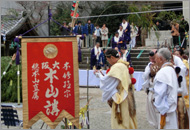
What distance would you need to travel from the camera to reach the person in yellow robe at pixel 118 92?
18.8 ft

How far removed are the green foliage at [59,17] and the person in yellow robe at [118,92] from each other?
18.5 m

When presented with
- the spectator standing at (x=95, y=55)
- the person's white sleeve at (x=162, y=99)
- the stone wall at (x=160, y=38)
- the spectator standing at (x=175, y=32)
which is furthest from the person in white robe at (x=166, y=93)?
the stone wall at (x=160, y=38)

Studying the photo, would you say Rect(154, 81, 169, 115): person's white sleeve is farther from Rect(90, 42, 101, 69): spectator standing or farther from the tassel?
Rect(90, 42, 101, 69): spectator standing

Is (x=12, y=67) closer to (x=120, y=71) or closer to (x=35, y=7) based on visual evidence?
(x=120, y=71)

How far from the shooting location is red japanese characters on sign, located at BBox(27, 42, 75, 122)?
573 centimetres

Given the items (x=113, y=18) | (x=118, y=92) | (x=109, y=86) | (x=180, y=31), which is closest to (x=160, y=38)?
(x=180, y=31)

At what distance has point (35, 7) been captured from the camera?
2364 cm

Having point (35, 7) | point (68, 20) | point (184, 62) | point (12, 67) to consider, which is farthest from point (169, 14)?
point (184, 62)

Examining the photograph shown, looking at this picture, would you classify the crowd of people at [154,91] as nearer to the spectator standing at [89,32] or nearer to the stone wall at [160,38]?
the stone wall at [160,38]

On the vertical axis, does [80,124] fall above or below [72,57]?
below

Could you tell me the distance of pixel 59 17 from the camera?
80.3ft

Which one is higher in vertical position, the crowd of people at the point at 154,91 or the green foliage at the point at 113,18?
the green foliage at the point at 113,18

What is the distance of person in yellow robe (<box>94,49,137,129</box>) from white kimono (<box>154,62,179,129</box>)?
668 mm

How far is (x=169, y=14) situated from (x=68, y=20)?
7096 mm
